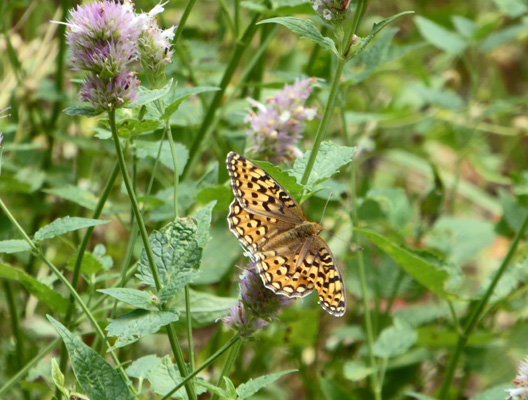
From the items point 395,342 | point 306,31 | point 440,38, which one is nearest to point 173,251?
point 306,31

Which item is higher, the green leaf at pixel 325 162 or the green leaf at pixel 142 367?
the green leaf at pixel 325 162

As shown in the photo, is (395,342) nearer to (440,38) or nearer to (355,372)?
(355,372)

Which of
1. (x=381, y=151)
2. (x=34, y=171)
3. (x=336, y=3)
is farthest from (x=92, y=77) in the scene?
(x=381, y=151)

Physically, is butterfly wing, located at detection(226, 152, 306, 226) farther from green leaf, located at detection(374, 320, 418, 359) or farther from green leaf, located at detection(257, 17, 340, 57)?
green leaf, located at detection(374, 320, 418, 359)

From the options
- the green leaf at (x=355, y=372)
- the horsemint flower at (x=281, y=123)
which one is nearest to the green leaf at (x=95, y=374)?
the horsemint flower at (x=281, y=123)

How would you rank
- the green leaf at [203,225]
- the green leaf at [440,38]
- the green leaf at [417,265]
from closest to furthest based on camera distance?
the green leaf at [203,225] < the green leaf at [417,265] < the green leaf at [440,38]

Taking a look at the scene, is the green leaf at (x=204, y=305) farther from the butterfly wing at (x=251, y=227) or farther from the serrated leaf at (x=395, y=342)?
the serrated leaf at (x=395, y=342)
